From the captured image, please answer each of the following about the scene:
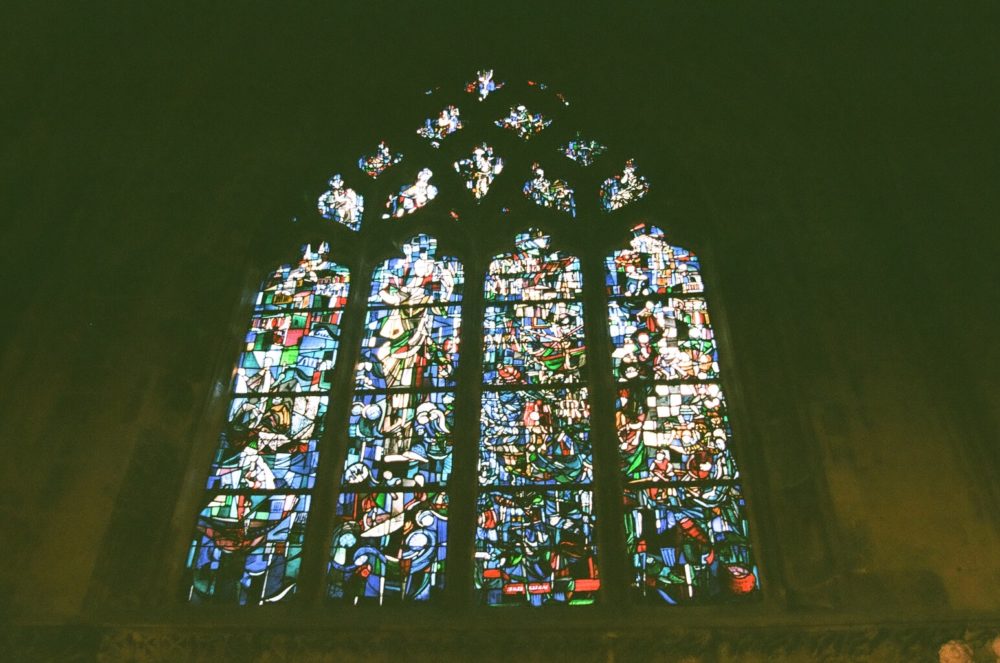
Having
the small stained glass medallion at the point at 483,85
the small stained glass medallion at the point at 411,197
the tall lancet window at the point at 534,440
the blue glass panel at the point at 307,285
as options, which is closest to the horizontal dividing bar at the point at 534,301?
the tall lancet window at the point at 534,440

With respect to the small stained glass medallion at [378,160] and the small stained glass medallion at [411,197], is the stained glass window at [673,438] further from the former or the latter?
the small stained glass medallion at [378,160]

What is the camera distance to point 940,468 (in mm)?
4770

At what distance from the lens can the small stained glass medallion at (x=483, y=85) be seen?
24.8 ft

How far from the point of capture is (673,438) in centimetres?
522

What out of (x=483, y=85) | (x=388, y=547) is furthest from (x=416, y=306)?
(x=483, y=85)

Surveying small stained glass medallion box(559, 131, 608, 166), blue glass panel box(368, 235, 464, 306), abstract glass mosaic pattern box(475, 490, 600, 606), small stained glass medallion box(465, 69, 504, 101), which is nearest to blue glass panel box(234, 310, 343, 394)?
→ blue glass panel box(368, 235, 464, 306)

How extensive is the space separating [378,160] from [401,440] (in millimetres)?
2580

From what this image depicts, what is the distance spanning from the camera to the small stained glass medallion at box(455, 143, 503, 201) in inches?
267

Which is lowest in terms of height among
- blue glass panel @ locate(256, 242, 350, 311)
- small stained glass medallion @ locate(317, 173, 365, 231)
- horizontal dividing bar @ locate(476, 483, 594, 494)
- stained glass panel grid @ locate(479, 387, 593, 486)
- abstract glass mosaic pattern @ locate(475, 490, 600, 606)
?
abstract glass mosaic pattern @ locate(475, 490, 600, 606)

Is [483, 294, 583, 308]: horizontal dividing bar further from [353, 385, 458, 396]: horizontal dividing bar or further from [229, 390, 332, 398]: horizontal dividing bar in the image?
[229, 390, 332, 398]: horizontal dividing bar

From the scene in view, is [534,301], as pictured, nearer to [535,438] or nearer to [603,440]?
[535,438]

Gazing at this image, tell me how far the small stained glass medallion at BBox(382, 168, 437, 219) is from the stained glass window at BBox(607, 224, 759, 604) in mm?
1397

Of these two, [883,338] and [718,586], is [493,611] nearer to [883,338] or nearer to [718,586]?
[718,586]

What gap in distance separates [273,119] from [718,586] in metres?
4.60
